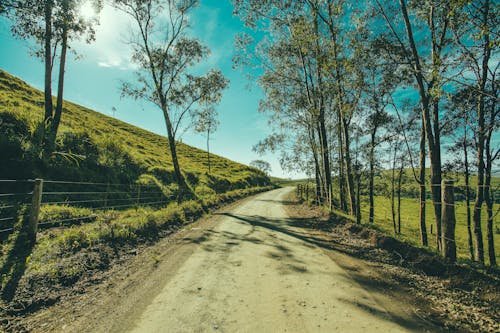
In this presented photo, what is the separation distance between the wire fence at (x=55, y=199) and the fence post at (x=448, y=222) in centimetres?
911

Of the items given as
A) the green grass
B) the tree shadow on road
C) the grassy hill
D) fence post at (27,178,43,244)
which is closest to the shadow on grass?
the grassy hill

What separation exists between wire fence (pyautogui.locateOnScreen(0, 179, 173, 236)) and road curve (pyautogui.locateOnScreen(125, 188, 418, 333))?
421cm

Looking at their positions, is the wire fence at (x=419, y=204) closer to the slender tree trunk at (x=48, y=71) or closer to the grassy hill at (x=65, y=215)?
the grassy hill at (x=65, y=215)

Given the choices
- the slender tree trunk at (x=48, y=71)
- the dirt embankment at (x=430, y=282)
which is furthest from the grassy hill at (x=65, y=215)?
the dirt embankment at (x=430, y=282)

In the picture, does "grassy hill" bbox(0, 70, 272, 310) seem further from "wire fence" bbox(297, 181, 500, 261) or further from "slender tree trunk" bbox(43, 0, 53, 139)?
"wire fence" bbox(297, 181, 500, 261)

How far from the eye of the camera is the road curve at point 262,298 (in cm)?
334

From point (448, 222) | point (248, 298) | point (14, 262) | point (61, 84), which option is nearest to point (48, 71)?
point (61, 84)

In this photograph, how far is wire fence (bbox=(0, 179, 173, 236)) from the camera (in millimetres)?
6793

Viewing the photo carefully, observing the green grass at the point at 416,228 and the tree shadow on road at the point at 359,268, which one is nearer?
the tree shadow on road at the point at 359,268

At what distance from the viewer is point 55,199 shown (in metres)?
9.92

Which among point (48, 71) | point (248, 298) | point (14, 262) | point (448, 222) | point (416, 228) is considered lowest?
point (416, 228)

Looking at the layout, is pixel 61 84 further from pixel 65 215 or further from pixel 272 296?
pixel 272 296

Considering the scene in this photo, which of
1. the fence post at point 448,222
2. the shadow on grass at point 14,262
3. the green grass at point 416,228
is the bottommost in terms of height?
Answer: the green grass at point 416,228

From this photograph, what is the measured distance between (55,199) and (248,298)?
9.85 meters
